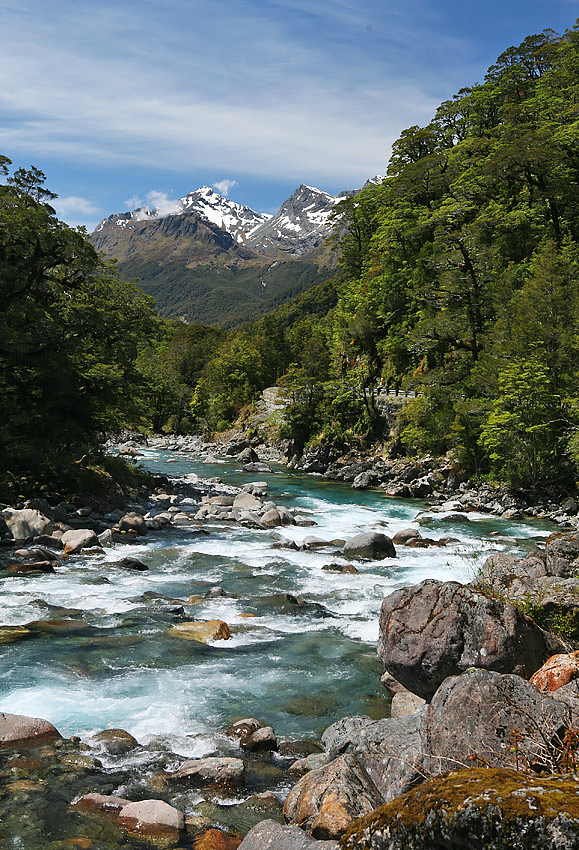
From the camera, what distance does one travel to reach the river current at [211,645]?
8.52 meters

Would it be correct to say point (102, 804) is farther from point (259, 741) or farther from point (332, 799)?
point (332, 799)

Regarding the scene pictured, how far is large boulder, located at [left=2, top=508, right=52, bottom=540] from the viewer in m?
18.8

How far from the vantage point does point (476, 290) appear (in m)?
34.5

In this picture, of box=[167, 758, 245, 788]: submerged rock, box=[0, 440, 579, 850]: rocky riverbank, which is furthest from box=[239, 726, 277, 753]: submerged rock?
box=[167, 758, 245, 788]: submerged rock

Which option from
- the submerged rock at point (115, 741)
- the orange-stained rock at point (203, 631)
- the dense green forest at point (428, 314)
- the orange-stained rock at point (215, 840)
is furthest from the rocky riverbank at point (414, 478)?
the orange-stained rock at point (215, 840)

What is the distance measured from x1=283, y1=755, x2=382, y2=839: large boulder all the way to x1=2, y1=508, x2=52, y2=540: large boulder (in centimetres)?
1516

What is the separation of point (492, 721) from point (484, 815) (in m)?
2.43

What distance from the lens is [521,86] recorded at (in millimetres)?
47781

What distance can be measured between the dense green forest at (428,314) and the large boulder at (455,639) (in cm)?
1634

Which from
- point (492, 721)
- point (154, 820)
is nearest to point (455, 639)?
point (492, 721)

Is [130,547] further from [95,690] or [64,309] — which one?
[64,309]

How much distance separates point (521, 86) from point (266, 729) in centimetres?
5526

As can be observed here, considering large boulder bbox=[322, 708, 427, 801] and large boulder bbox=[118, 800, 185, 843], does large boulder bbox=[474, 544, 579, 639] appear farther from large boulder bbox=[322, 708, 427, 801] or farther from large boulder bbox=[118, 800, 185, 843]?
large boulder bbox=[118, 800, 185, 843]

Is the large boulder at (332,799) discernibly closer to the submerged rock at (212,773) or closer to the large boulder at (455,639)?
the submerged rock at (212,773)
